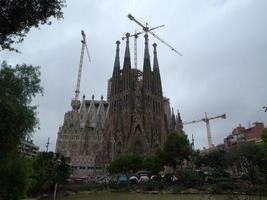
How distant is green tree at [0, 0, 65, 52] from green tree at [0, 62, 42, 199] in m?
9.29

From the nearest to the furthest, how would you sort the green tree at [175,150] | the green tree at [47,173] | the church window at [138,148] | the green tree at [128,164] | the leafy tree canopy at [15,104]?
the leafy tree canopy at [15,104] → the green tree at [47,173] → the green tree at [175,150] → the green tree at [128,164] → the church window at [138,148]

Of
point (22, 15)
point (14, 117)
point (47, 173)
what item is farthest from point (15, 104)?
point (47, 173)

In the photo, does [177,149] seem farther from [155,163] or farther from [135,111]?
[135,111]

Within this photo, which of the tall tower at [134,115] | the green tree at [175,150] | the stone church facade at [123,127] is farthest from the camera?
the stone church facade at [123,127]

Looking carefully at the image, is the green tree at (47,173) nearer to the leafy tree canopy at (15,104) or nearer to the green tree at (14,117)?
the green tree at (14,117)

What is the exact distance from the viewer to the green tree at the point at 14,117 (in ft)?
69.2

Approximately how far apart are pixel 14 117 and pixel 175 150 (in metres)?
36.6

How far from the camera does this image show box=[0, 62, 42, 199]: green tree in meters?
21.1

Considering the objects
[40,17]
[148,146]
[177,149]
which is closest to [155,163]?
[177,149]

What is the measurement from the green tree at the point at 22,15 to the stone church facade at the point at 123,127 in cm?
6362

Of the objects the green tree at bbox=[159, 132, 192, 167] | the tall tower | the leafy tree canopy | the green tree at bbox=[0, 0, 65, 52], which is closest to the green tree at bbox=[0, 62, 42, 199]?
the leafy tree canopy

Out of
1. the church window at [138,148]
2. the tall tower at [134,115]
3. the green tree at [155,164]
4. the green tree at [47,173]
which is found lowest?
the green tree at [47,173]

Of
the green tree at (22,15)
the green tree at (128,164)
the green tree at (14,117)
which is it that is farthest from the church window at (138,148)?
the green tree at (22,15)

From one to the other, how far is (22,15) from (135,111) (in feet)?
227
